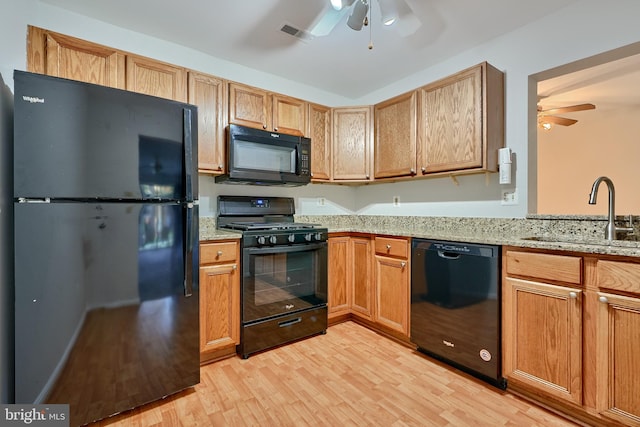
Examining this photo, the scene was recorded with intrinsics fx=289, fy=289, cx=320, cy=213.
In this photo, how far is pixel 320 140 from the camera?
9.69ft

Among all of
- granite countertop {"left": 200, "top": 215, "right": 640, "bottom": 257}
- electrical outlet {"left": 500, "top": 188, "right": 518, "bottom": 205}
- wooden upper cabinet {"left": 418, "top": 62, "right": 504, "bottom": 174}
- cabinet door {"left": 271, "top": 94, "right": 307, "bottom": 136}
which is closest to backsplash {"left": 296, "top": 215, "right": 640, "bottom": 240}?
granite countertop {"left": 200, "top": 215, "right": 640, "bottom": 257}

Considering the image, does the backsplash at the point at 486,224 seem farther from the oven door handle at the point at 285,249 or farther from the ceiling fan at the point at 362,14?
the ceiling fan at the point at 362,14

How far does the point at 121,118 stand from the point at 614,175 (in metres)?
5.42

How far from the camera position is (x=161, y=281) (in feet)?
5.20

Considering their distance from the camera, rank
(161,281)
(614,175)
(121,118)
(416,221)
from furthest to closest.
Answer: (614,175) < (416,221) < (161,281) < (121,118)

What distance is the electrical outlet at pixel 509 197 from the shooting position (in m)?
2.17

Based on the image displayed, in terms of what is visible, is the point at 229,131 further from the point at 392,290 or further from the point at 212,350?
the point at 392,290

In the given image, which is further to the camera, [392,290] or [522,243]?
[392,290]

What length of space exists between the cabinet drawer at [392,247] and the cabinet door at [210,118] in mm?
1449

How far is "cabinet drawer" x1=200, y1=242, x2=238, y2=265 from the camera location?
194 cm

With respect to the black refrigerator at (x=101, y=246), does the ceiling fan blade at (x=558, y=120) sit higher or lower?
higher

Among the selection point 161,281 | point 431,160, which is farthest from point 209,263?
point 431,160

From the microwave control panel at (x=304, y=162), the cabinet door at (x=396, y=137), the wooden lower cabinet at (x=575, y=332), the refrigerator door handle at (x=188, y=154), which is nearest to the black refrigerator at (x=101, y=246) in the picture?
the refrigerator door handle at (x=188, y=154)

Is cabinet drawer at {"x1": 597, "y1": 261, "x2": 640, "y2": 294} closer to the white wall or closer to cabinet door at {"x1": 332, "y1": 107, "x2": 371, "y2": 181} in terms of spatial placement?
the white wall
